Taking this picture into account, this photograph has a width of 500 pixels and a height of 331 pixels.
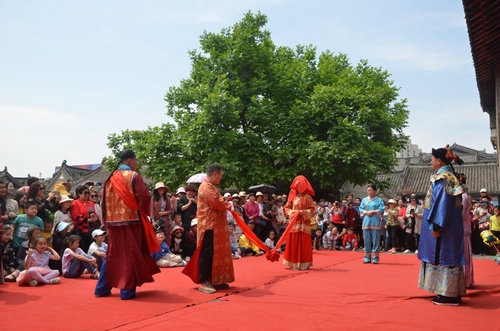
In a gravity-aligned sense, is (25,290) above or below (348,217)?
below

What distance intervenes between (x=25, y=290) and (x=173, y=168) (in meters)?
13.6

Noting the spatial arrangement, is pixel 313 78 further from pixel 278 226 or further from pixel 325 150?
pixel 278 226

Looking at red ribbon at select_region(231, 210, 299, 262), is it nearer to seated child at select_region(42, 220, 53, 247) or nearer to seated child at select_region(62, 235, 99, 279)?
seated child at select_region(62, 235, 99, 279)

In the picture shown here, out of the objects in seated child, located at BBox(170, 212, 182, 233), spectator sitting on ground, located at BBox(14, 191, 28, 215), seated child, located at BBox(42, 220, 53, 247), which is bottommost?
seated child, located at BBox(42, 220, 53, 247)

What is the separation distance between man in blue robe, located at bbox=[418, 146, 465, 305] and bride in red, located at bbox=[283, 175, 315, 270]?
335cm

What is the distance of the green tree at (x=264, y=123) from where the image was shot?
61.7 feet

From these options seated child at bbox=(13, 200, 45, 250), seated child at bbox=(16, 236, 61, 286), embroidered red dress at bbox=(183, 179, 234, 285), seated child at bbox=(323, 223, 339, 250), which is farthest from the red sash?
seated child at bbox=(323, 223, 339, 250)

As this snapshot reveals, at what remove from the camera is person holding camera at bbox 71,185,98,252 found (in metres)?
8.25

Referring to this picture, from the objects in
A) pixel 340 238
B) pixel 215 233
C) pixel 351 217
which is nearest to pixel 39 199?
pixel 215 233

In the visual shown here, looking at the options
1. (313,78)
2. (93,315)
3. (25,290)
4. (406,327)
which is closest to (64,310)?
(93,315)

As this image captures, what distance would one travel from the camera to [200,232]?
597 cm

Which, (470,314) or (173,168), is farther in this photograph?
(173,168)

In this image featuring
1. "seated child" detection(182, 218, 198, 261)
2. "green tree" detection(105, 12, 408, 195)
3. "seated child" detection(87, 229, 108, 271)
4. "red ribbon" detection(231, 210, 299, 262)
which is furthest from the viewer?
"green tree" detection(105, 12, 408, 195)

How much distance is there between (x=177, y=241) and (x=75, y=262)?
287 cm
